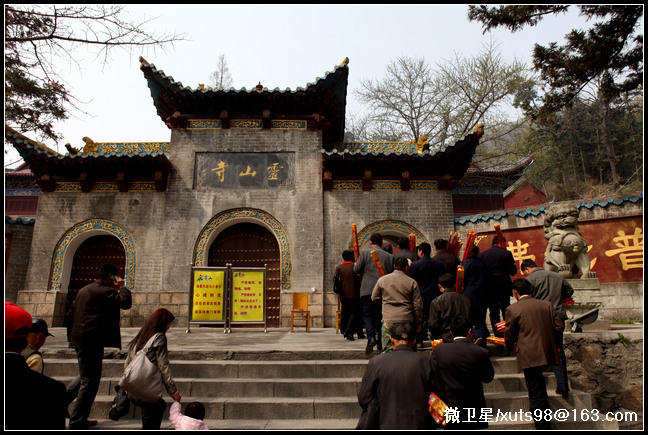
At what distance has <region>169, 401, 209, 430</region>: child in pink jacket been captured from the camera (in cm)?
317

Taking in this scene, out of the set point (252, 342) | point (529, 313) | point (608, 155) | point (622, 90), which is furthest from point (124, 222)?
point (608, 155)

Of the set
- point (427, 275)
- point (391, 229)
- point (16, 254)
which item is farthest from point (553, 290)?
point (16, 254)

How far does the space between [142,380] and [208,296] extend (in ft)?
13.7

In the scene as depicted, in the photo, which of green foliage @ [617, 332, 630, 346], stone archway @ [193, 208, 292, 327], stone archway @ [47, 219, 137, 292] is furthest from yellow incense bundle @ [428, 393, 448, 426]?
stone archway @ [47, 219, 137, 292]

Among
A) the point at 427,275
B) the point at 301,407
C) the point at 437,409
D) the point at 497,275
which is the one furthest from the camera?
the point at 497,275

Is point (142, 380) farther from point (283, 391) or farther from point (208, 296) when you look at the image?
point (208, 296)

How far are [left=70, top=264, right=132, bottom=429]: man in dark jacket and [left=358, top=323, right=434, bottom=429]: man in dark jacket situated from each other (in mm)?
2882

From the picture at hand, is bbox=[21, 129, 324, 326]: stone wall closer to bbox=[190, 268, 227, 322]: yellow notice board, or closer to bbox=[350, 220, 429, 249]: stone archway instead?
bbox=[350, 220, 429, 249]: stone archway

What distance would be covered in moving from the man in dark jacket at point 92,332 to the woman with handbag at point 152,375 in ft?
2.73

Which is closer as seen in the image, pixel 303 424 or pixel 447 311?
pixel 447 311

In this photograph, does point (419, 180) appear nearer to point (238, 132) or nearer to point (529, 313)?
point (238, 132)

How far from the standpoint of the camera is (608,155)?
19109 millimetres

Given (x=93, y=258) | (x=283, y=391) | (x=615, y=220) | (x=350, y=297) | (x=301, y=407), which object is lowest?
(x=301, y=407)

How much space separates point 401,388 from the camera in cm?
269
